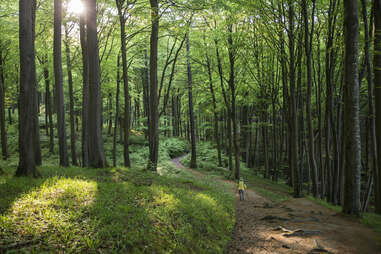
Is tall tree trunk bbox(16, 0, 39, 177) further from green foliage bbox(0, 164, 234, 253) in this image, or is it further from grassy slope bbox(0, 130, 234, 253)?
green foliage bbox(0, 164, 234, 253)

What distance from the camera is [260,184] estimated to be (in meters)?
15.7

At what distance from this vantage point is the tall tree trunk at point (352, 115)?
6926 millimetres

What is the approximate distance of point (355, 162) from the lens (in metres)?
7.00

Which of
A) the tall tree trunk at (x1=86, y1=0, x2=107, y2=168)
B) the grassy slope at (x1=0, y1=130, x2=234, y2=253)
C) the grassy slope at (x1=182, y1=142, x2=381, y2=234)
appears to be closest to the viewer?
the grassy slope at (x1=0, y1=130, x2=234, y2=253)

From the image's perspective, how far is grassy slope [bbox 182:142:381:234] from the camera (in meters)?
7.32

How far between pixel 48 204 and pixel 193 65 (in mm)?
17931

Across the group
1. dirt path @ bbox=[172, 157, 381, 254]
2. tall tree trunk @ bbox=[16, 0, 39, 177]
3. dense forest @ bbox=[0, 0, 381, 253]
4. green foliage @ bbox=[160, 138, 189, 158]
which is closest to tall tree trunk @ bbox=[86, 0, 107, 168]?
dense forest @ bbox=[0, 0, 381, 253]

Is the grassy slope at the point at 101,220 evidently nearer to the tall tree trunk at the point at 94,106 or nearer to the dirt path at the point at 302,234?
the dirt path at the point at 302,234

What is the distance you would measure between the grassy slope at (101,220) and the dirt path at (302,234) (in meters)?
0.71

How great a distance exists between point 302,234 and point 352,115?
4.45m

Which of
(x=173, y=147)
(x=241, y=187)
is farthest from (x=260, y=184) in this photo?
(x=173, y=147)

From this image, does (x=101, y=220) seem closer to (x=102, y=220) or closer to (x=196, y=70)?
(x=102, y=220)

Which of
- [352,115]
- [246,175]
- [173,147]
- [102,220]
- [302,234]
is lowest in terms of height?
[246,175]

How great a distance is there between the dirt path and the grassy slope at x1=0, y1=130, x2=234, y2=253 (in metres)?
0.71
